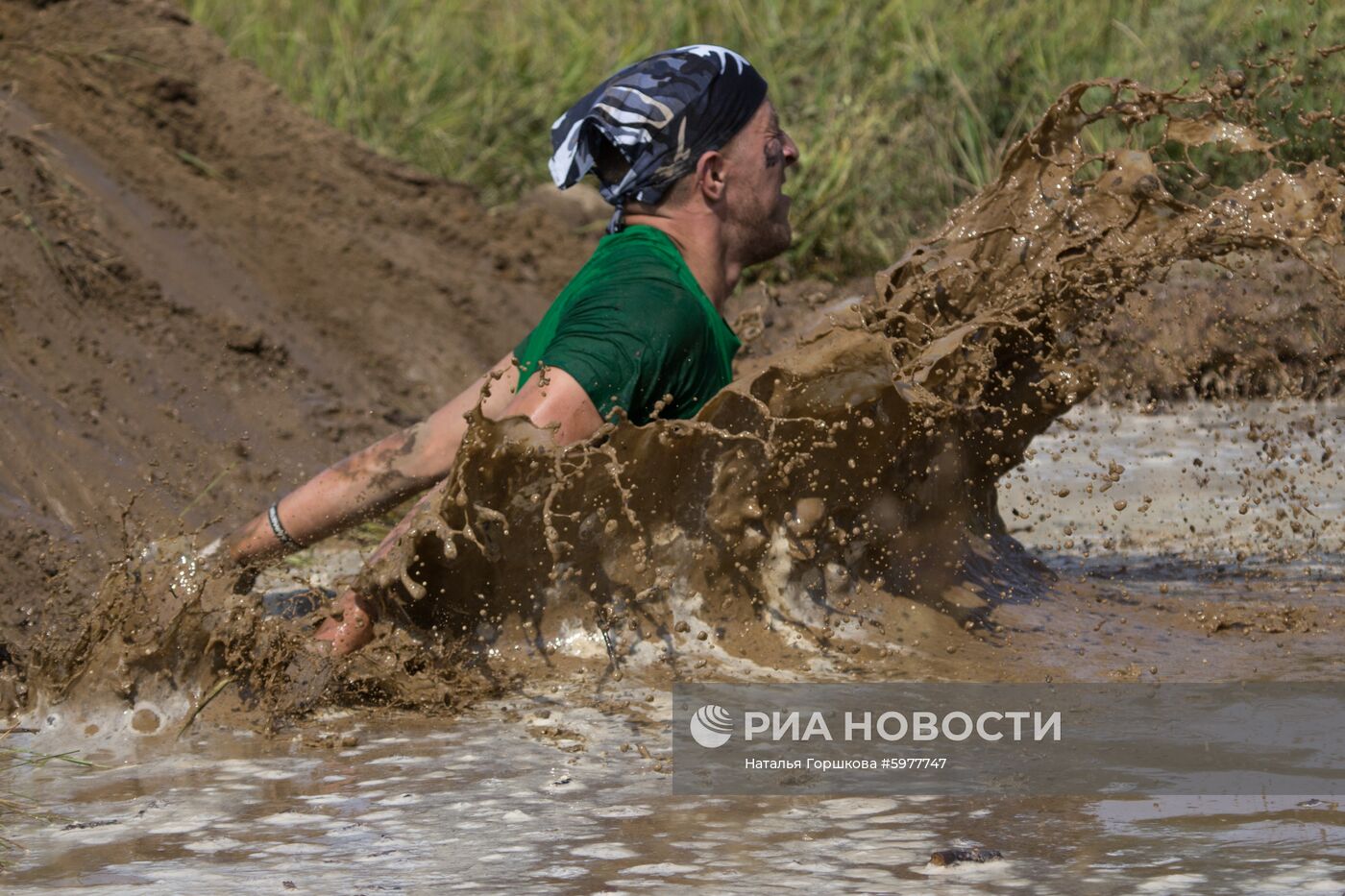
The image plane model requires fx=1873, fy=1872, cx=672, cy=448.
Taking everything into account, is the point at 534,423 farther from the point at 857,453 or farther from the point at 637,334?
the point at 857,453

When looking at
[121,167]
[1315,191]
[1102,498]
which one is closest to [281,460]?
[121,167]

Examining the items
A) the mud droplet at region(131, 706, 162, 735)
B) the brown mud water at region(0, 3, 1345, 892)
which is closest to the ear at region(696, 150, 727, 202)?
the brown mud water at region(0, 3, 1345, 892)

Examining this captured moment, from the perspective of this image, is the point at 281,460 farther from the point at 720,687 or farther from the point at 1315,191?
the point at 1315,191

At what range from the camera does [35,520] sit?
4.85m

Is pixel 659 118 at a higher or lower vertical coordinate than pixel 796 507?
higher

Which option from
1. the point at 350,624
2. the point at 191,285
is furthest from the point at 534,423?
the point at 191,285

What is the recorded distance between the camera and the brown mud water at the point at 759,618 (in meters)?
2.67

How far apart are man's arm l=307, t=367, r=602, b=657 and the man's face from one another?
0.70 m

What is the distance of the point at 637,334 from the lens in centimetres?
369

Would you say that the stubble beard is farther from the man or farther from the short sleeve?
the short sleeve

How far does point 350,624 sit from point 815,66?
6.36m

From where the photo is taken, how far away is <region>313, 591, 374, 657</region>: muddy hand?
12.0 feet

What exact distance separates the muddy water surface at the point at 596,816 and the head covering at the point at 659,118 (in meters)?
1.11

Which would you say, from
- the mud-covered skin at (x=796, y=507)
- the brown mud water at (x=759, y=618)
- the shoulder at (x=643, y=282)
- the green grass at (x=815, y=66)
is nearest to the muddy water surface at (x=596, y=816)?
the brown mud water at (x=759, y=618)
